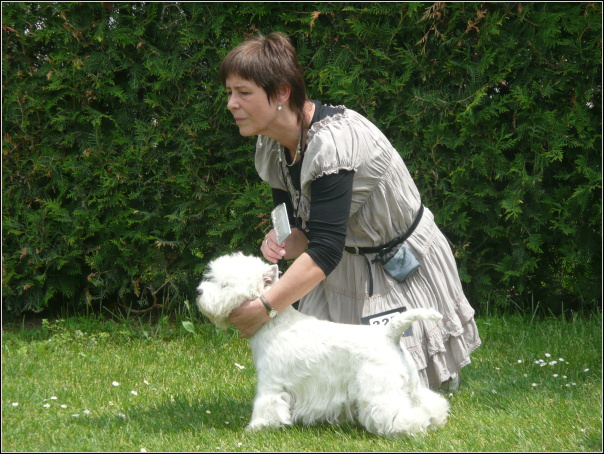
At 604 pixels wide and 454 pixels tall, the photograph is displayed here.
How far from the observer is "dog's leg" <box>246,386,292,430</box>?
133 inches

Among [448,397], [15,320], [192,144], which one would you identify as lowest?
[15,320]

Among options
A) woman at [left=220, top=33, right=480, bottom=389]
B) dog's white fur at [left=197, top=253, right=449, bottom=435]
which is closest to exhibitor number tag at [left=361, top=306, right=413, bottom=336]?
woman at [left=220, top=33, right=480, bottom=389]

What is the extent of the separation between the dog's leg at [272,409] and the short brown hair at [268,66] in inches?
54.6

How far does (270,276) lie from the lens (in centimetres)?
345

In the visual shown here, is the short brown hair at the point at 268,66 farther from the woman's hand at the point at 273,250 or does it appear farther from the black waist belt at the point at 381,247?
the black waist belt at the point at 381,247

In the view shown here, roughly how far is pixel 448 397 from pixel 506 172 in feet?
6.60

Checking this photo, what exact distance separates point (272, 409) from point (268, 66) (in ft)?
5.30

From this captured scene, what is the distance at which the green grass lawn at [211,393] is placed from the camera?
3375 mm

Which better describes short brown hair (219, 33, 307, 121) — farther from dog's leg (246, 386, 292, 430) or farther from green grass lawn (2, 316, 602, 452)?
green grass lawn (2, 316, 602, 452)

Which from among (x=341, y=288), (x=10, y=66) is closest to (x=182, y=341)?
(x=341, y=288)

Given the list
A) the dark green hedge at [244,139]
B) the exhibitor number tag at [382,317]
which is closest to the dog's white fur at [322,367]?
the exhibitor number tag at [382,317]

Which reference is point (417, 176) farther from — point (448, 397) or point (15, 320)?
point (15, 320)

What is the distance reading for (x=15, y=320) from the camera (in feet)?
20.3

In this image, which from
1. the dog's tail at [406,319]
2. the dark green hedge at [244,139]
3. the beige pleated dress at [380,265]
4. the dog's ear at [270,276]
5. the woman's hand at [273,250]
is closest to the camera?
the dog's tail at [406,319]
